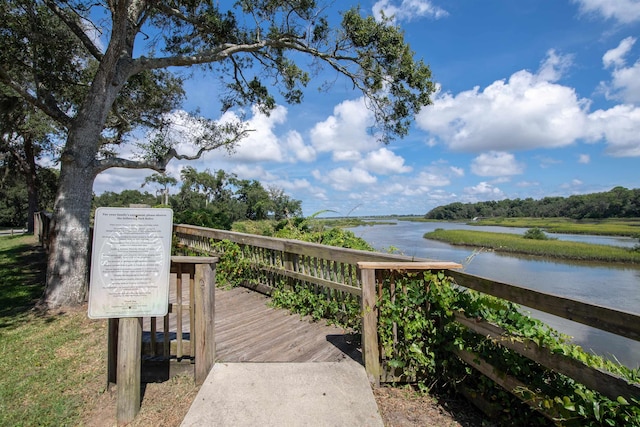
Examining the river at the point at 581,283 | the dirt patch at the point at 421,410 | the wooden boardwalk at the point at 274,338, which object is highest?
the wooden boardwalk at the point at 274,338

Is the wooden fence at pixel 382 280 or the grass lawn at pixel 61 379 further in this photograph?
the grass lawn at pixel 61 379

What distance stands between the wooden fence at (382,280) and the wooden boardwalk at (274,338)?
539 mm

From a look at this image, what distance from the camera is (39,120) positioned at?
48.4 ft

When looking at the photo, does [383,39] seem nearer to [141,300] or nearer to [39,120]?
[141,300]

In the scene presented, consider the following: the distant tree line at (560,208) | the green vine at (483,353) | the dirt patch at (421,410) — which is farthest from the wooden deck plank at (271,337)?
the distant tree line at (560,208)

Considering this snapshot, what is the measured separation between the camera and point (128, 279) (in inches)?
105

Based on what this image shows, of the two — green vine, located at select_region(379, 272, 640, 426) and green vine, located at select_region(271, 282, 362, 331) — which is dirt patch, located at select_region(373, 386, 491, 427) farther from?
green vine, located at select_region(271, 282, 362, 331)

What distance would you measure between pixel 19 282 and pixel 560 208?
278 feet

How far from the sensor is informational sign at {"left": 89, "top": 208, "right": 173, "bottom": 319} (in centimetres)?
262

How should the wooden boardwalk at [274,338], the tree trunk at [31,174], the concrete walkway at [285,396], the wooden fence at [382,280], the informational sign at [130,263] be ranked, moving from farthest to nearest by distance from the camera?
the tree trunk at [31,174]
the wooden boardwalk at [274,338]
the informational sign at [130,263]
the concrete walkway at [285,396]
the wooden fence at [382,280]

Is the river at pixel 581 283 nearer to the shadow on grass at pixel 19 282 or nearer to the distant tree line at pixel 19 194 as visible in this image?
the shadow on grass at pixel 19 282

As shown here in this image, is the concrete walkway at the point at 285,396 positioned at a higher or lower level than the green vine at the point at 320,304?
lower

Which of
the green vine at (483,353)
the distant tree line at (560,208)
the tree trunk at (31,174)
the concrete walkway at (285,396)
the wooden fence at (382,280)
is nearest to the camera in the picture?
the wooden fence at (382,280)

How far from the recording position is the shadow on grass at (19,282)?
215 inches
